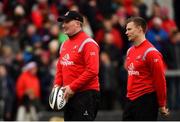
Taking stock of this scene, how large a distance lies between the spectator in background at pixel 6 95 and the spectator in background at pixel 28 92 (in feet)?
0.68

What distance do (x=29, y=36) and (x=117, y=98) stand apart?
10.4 feet

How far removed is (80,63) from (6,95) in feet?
27.1

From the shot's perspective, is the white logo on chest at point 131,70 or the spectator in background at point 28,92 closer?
the white logo on chest at point 131,70

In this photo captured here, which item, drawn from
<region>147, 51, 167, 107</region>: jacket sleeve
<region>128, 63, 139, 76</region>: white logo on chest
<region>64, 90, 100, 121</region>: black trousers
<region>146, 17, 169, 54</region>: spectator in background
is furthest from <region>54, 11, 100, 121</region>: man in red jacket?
<region>146, 17, 169, 54</region>: spectator in background

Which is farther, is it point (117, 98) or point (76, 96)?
point (117, 98)

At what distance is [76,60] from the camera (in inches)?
427

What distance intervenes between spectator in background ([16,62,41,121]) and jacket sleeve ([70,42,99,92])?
26.4 ft

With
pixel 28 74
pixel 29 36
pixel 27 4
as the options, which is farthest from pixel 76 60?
pixel 27 4

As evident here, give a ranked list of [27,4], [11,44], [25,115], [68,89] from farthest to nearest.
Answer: [27,4] < [11,44] < [25,115] < [68,89]

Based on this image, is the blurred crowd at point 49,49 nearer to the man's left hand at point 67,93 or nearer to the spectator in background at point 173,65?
the spectator in background at point 173,65

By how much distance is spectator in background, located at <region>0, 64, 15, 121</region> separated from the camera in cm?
1875

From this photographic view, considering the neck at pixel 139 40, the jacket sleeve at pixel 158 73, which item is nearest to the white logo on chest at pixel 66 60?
the neck at pixel 139 40

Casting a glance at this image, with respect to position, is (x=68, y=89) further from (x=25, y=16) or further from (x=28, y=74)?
(x=25, y=16)

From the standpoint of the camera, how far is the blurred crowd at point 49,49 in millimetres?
18781
